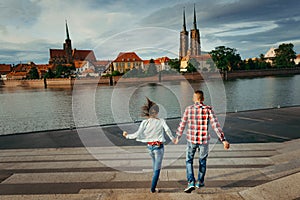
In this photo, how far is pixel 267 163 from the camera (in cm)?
464

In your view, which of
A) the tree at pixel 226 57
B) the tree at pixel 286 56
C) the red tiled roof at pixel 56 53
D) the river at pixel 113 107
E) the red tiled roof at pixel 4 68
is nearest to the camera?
the river at pixel 113 107

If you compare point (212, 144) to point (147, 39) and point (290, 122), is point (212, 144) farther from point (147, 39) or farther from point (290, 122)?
point (290, 122)

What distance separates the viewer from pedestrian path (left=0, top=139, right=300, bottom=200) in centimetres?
309

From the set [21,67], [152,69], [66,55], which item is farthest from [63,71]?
[152,69]

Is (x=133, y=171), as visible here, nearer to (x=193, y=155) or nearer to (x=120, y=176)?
(x=120, y=176)

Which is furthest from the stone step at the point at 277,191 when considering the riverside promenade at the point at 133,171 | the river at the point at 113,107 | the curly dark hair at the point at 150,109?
the river at the point at 113,107

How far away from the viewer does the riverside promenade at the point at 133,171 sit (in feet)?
10.3

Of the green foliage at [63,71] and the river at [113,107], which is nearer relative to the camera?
the river at [113,107]

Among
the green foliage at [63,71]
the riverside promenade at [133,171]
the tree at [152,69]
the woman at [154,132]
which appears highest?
the green foliage at [63,71]

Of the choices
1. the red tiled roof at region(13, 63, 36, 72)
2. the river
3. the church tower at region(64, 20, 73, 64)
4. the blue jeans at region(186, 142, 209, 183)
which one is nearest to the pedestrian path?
the blue jeans at region(186, 142, 209, 183)

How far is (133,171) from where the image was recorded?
446 cm

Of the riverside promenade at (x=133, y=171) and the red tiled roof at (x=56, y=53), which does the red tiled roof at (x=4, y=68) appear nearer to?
the red tiled roof at (x=56, y=53)

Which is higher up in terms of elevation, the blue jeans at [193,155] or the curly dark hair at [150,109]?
the curly dark hair at [150,109]

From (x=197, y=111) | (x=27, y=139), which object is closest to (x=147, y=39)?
(x=197, y=111)
